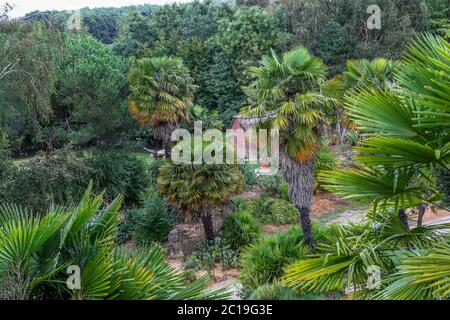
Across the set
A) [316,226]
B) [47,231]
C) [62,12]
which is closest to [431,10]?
[316,226]

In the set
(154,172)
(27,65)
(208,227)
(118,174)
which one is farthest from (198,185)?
(154,172)

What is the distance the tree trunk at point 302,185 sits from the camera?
10.9 metres

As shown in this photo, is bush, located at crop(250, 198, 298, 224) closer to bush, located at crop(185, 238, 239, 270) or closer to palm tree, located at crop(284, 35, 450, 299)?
bush, located at crop(185, 238, 239, 270)

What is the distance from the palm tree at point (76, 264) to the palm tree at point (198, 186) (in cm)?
866

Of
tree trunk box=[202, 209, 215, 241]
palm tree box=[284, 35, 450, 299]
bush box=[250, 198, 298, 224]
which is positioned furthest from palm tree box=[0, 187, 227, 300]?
bush box=[250, 198, 298, 224]

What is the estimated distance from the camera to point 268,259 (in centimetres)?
1017

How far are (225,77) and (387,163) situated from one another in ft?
91.5

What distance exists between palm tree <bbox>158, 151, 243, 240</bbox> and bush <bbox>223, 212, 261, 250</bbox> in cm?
99

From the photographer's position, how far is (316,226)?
12367mm

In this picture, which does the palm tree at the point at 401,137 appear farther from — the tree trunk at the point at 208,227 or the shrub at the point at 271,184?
the shrub at the point at 271,184

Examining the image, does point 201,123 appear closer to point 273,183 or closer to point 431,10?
point 273,183

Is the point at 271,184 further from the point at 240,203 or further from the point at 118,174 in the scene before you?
the point at 118,174

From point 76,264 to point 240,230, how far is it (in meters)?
10.3

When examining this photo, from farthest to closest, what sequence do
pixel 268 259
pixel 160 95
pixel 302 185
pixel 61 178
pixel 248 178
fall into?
pixel 248 178 → pixel 160 95 → pixel 61 178 → pixel 302 185 → pixel 268 259
